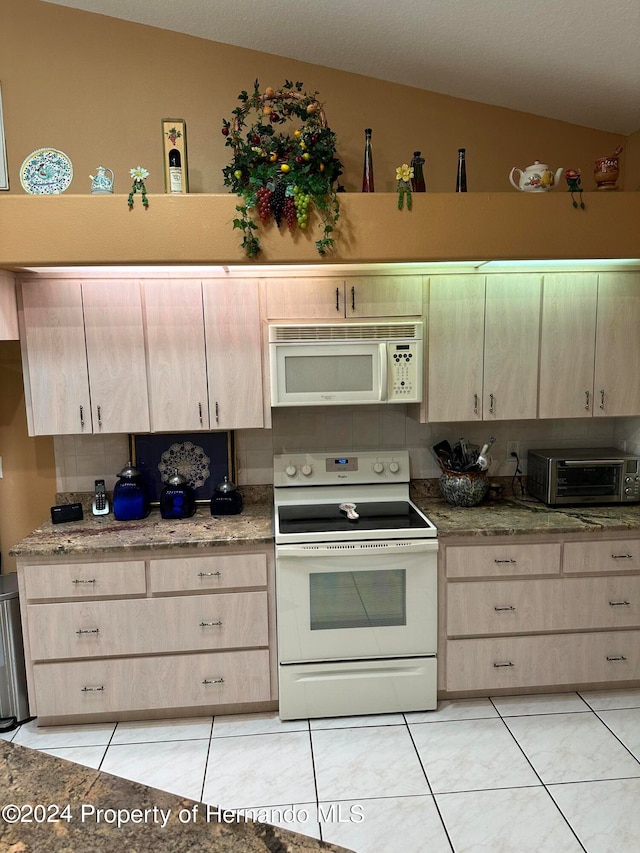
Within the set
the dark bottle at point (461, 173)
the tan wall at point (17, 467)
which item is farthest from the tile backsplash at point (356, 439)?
Answer: the dark bottle at point (461, 173)

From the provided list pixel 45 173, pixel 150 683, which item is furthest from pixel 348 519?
pixel 45 173

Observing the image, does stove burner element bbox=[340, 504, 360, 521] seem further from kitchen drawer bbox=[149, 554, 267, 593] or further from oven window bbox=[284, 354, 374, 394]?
oven window bbox=[284, 354, 374, 394]

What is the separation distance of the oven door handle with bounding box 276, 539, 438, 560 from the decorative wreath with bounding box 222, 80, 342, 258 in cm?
132

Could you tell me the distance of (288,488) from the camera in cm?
312

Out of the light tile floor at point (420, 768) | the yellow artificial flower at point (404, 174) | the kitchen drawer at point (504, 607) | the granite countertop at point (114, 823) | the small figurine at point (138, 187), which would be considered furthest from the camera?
the kitchen drawer at point (504, 607)

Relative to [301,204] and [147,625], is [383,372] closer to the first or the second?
[301,204]

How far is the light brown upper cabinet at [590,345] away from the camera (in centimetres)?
290

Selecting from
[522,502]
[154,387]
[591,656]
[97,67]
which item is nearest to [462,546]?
[522,502]

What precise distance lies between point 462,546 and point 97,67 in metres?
2.86

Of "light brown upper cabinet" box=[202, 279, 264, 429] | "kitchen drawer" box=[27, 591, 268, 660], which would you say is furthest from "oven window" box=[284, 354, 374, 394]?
"kitchen drawer" box=[27, 591, 268, 660]

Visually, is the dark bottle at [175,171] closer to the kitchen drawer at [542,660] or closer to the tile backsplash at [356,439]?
the tile backsplash at [356,439]

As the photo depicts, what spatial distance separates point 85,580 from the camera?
8.56 feet

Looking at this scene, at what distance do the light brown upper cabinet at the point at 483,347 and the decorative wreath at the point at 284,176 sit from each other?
708 millimetres

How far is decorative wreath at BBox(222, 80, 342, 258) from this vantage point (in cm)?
247
